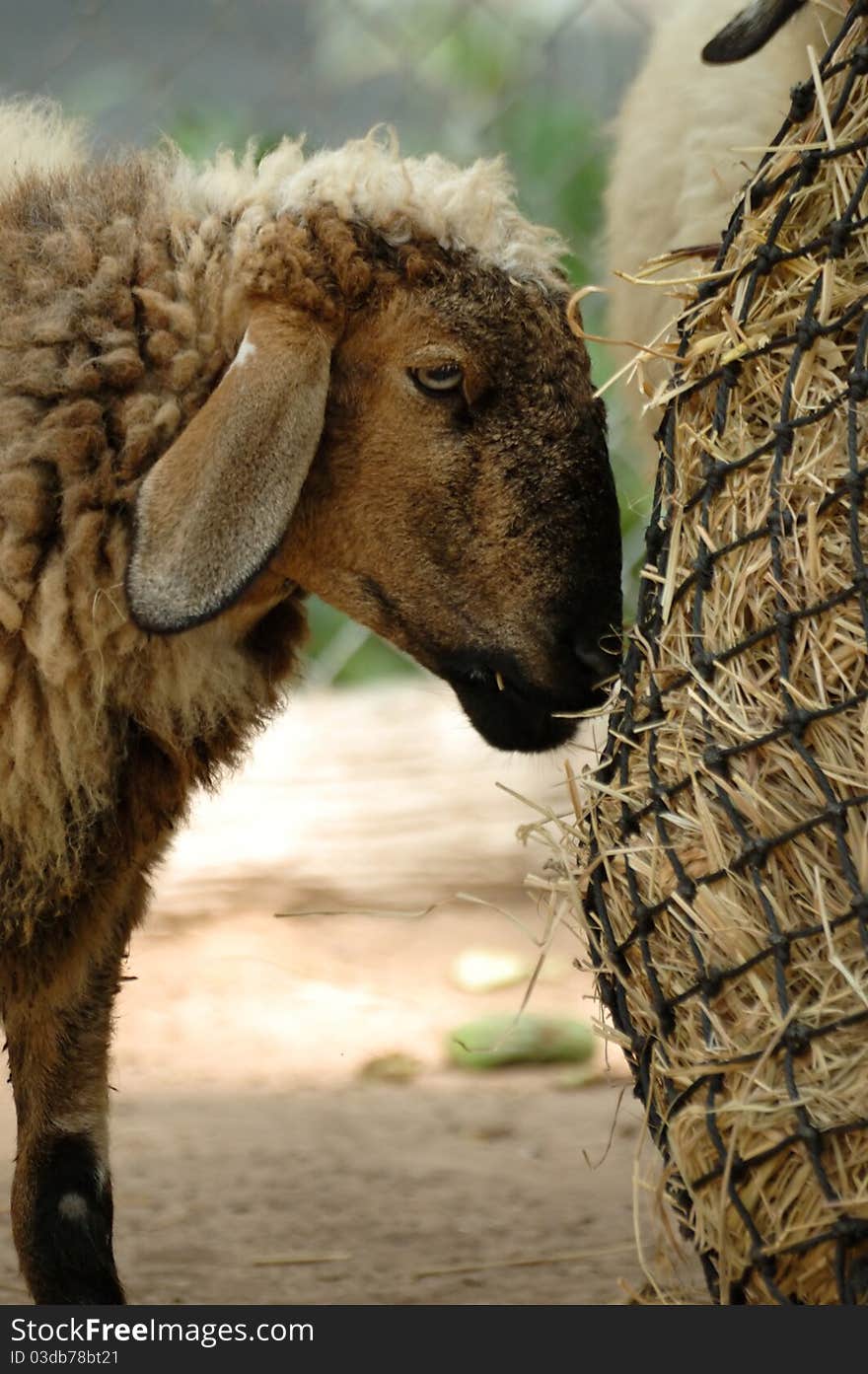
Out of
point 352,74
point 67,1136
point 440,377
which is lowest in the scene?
point 67,1136

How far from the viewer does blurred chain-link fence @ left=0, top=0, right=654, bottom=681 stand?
Answer: 5477mm

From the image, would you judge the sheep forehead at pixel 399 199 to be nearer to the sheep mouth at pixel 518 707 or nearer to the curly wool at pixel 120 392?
the curly wool at pixel 120 392

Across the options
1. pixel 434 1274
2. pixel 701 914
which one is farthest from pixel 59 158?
pixel 434 1274

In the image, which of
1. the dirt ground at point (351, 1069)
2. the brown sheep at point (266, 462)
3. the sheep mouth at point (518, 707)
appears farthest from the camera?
the dirt ground at point (351, 1069)

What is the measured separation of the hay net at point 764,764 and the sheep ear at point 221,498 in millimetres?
562

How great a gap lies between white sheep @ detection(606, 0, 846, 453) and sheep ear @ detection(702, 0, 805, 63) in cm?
70

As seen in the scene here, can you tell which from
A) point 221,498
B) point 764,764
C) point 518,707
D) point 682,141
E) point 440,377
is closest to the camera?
point 764,764

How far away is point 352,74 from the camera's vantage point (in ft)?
18.4

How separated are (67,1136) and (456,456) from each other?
4.55 ft

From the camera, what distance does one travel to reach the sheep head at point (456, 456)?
2617mm

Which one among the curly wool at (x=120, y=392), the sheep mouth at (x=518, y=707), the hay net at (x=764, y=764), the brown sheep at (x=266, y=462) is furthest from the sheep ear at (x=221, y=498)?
the hay net at (x=764, y=764)

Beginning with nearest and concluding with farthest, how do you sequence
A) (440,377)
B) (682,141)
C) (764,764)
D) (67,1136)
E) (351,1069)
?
(764,764) → (440,377) → (67,1136) → (682,141) → (351,1069)

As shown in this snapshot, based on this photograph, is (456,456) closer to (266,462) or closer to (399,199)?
(266,462)

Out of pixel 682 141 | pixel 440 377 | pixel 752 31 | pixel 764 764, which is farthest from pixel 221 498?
pixel 682 141
